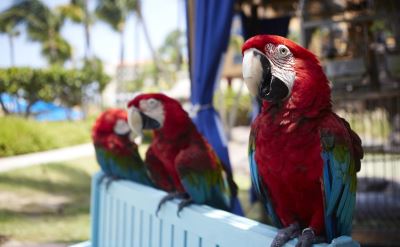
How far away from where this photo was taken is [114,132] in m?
1.93

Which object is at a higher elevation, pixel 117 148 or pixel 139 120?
pixel 139 120

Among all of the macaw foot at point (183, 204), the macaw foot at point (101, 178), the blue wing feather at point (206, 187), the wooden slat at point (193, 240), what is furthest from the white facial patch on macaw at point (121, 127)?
the wooden slat at point (193, 240)

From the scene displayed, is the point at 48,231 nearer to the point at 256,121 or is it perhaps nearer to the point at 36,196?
the point at 36,196

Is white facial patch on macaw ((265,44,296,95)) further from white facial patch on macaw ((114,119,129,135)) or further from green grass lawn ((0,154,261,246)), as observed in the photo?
green grass lawn ((0,154,261,246))

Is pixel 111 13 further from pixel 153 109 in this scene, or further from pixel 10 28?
pixel 153 109

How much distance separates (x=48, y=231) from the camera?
2.54 meters

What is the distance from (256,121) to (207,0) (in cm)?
131

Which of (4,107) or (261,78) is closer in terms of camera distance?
(261,78)

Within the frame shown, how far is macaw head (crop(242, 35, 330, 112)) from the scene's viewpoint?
2.69 ft

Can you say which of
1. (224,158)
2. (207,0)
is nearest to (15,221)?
(224,158)

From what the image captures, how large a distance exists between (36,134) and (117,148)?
1.71 meters

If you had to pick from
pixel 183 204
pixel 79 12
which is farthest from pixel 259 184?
pixel 79 12

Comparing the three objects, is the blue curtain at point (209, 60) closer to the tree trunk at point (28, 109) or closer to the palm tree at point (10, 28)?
the palm tree at point (10, 28)

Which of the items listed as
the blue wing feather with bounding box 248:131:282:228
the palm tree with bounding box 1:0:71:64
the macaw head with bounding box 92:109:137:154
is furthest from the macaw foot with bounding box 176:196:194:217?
the palm tree with bounding box 1:0:71:64
